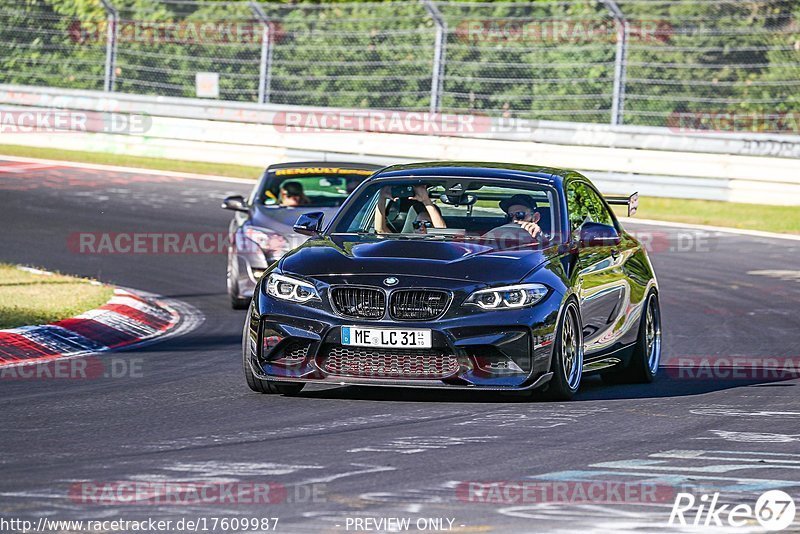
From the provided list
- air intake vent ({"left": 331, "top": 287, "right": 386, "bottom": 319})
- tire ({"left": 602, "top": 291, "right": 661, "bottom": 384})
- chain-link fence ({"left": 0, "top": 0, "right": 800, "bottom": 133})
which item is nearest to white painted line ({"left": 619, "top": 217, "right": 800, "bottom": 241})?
chain-link fence ({"left": 0, "top": 0, "right": 800, "bottom": 133})

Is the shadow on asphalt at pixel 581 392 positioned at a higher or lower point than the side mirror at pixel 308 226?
lower

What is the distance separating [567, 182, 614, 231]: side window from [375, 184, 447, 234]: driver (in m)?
0.86

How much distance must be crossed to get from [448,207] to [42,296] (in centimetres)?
488

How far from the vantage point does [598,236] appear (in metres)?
10.1

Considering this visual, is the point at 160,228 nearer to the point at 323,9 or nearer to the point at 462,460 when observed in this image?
the point at 323,9

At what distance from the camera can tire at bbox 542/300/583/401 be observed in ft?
30.0

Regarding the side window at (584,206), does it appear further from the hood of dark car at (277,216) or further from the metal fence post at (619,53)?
the metal fence post at (619,53)

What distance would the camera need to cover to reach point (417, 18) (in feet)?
86.9

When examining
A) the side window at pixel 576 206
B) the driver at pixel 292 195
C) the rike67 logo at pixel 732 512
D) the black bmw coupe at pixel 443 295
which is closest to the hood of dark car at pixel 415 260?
the black bmw coupe at pixel 443 295

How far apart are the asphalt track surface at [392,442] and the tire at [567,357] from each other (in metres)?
0.21

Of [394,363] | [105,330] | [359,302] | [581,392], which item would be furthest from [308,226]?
[105,330]

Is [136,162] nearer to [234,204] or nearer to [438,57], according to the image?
[438,57]

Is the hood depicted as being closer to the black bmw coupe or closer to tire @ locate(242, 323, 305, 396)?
the black bmw coupe

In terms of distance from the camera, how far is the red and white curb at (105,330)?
11266 millimetres
